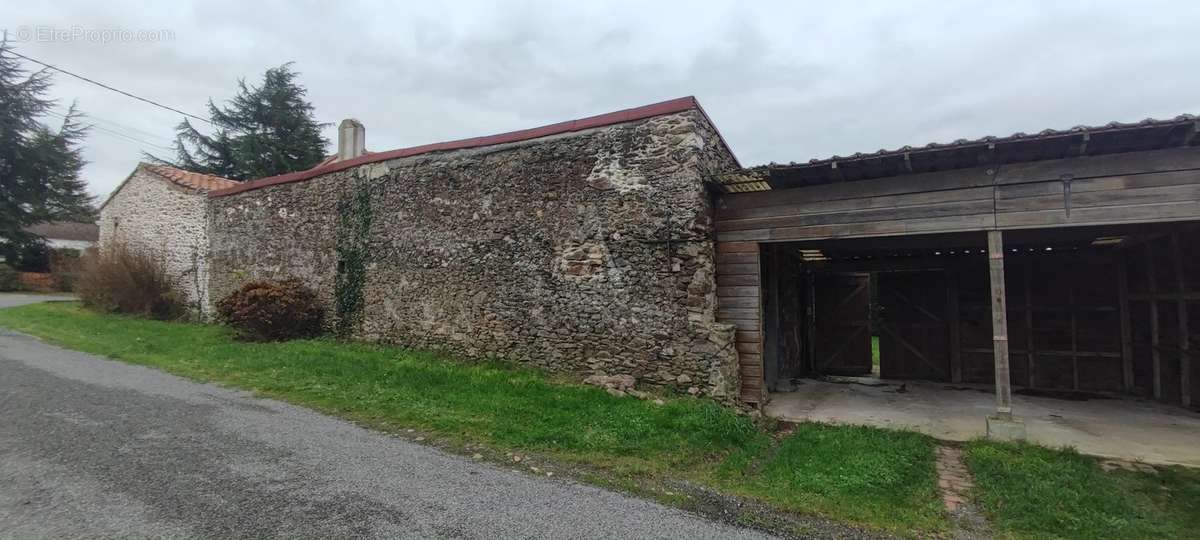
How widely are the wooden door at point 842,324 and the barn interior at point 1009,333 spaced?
2 cm

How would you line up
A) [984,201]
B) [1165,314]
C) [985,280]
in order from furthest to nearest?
[985,280] < [1165,314] < [984,201]

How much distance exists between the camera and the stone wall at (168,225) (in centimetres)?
1423

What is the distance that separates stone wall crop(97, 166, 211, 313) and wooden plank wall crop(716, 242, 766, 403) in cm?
1352

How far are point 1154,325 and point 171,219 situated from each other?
2143 cm

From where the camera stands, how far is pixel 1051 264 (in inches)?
358

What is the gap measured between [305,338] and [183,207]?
23.5ft

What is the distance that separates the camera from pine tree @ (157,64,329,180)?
27.5m

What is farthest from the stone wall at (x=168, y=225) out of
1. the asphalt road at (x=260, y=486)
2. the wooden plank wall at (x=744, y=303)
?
the wooden plank wall at (x=744, y=303)

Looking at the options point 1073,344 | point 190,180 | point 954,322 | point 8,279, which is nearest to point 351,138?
point 190,180

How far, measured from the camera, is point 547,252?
8336 mm

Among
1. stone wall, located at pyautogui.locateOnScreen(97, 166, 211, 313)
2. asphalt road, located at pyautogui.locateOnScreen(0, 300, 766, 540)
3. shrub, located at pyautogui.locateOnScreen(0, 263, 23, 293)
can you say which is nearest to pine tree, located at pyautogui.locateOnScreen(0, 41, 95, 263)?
shrub, located at pyautogui.locateOnScreen(0, 263, 23, 293)

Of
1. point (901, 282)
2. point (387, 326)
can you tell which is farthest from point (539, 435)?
point (901, 282)

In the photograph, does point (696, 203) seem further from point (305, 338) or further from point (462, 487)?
point (305, 338)

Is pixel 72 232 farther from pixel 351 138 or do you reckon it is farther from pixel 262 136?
pixel 351 138
